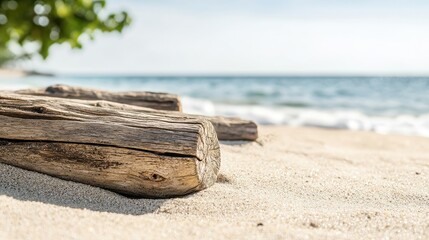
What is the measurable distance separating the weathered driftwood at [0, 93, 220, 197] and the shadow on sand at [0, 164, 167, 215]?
0.20 ft

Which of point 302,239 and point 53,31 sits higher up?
point 53,31

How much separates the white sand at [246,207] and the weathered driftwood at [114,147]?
97 millimetres

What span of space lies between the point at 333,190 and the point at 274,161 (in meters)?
0.90

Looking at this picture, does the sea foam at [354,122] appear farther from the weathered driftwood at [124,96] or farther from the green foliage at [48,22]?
the green foliage at [48,22]

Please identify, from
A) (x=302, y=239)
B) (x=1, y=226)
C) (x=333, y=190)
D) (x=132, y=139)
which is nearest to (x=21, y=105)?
(x=132, y=139)

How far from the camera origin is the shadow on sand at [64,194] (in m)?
3.47

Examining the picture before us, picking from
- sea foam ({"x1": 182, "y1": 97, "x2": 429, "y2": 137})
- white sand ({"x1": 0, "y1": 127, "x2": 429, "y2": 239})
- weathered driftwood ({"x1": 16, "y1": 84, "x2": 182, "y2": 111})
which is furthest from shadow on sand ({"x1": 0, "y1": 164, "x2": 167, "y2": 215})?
sea foam ({"x1": 182, "y1": 97, "x2": 429, "y2": 137})

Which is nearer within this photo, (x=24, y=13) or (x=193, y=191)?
(x=24, y=13)

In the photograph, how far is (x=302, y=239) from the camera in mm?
2992

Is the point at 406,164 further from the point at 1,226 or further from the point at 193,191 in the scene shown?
the point at 1,226

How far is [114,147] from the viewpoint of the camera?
3604 millimetres

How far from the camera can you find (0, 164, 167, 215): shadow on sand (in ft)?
11.4

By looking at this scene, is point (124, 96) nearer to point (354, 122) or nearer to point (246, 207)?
point (246, 207)

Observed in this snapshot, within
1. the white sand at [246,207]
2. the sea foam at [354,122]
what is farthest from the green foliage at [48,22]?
the sea foam at [354,122]
